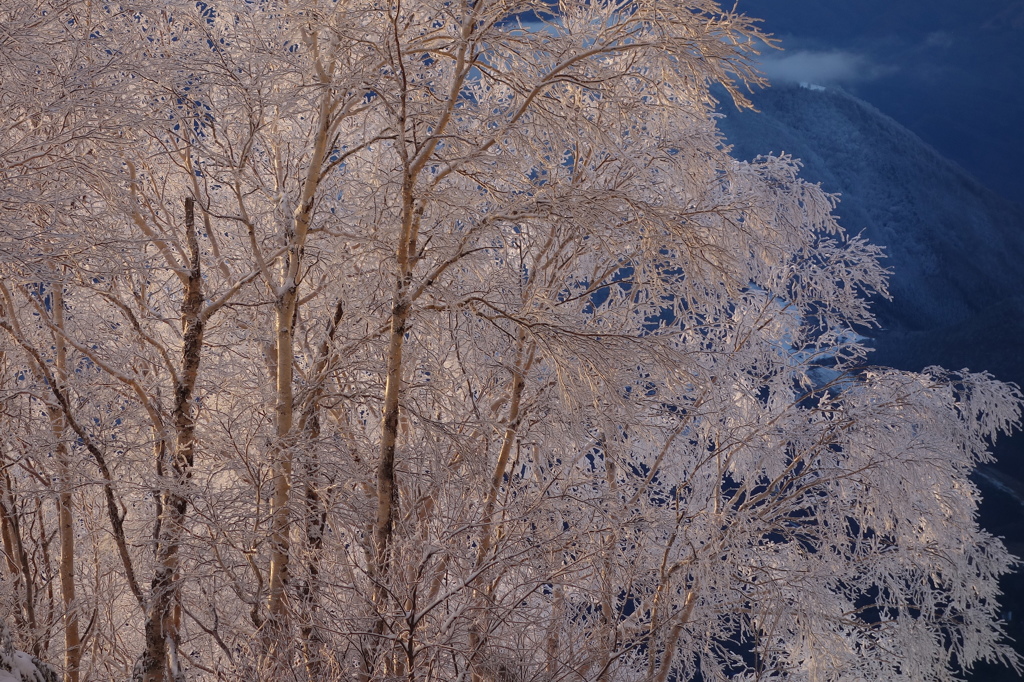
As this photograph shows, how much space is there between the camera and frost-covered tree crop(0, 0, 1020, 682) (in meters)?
3.44

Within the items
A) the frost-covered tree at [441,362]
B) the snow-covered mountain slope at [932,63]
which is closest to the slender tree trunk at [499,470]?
the frost-covered tree at [441,362]

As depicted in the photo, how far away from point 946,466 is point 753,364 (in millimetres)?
1831

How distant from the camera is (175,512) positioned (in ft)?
12.8

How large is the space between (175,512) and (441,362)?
1.76 meters

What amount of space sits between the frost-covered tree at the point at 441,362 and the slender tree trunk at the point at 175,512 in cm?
3

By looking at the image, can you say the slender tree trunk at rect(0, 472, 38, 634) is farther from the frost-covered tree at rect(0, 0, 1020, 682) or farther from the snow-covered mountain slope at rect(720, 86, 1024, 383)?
the snow-covered mountain slope at rect(720, 86, 1024, 383)

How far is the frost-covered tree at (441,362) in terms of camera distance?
3439 mm

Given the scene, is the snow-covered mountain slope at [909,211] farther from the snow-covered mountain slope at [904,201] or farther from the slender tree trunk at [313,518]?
the slender tree trunk at [313,518]

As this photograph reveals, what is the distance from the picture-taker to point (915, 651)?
6410mm

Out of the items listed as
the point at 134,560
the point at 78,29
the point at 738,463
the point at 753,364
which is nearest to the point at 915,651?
the point at 738,463

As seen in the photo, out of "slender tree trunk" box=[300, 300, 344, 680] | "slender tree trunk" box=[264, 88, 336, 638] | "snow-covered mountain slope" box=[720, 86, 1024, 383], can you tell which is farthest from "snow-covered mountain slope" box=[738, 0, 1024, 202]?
"slender tree trunk" box=[300, 300, 344, 680]

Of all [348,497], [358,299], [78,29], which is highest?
[78,29]

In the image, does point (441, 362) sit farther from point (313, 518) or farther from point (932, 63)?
point (932, 63)

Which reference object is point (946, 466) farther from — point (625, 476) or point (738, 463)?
point (625, 476)
